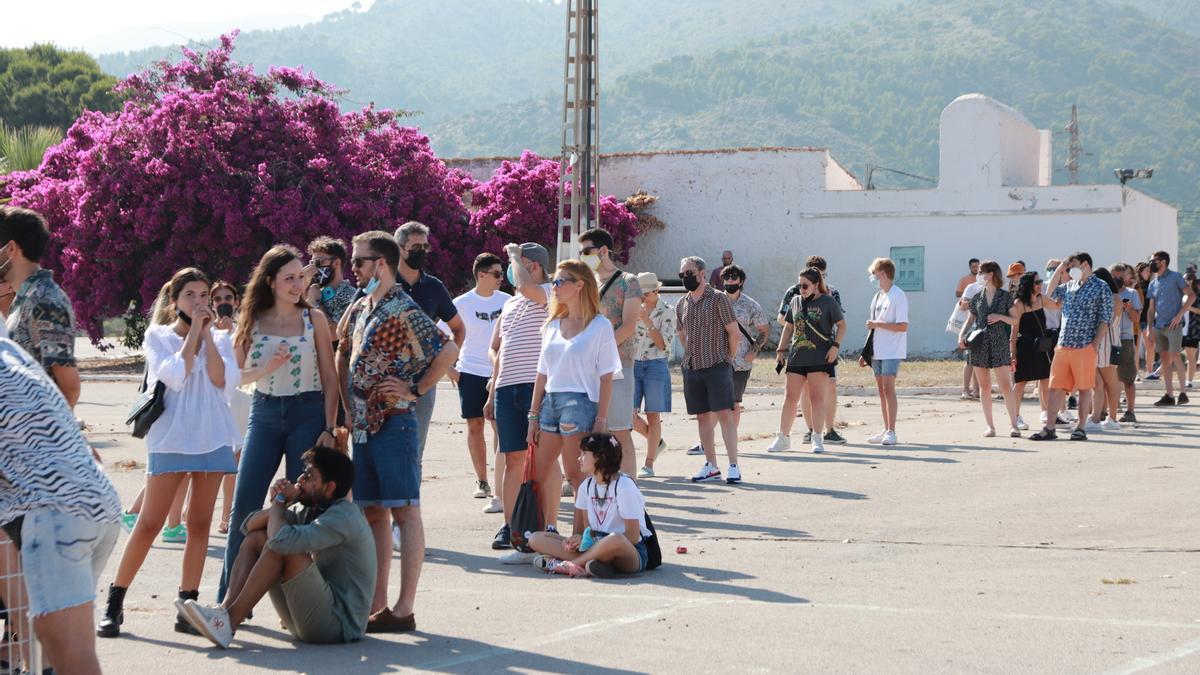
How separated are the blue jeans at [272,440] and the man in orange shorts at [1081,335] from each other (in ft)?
33.3

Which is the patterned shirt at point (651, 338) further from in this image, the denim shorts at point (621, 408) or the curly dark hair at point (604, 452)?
the curly dark hair at point (604, 452)

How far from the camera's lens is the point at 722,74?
173500 millimetres

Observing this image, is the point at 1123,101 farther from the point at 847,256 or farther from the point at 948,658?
the point at 948,658

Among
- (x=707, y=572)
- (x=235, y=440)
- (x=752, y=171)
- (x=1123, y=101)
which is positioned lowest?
(x=707, y=572)

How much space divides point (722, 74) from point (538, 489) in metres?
168

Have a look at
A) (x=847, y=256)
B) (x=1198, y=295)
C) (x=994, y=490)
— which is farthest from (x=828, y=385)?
(x=847, y=256)

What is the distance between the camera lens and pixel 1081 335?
50.5ft

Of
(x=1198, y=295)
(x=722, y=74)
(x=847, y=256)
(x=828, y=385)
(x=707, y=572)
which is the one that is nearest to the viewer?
(x=707, y=572)

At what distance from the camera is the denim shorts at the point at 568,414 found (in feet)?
28.7

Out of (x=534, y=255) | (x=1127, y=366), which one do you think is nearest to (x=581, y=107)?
(x=1127, y=366)

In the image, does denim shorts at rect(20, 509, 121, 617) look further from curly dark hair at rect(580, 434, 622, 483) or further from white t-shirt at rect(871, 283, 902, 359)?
white t-shirt at rect(871, 283, 902, 359)

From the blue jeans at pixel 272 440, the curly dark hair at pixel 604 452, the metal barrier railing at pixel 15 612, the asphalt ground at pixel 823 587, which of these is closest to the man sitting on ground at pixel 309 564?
the asphalt ground at pixel 823 587

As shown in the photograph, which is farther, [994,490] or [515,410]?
[994,490]

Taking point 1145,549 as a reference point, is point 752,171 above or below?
above
